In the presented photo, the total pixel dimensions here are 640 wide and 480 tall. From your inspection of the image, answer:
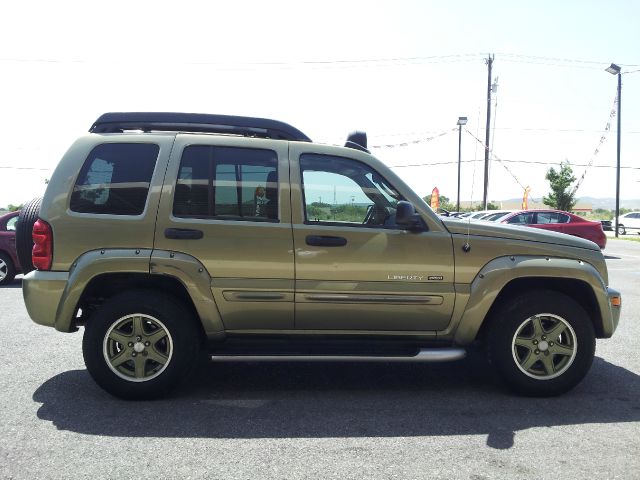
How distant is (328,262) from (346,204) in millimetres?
496

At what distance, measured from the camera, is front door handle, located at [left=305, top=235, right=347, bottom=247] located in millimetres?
4273

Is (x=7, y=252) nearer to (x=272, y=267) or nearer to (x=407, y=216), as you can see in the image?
(x=272, y=267)

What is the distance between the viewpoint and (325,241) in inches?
169

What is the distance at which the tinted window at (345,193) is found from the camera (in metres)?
4.40

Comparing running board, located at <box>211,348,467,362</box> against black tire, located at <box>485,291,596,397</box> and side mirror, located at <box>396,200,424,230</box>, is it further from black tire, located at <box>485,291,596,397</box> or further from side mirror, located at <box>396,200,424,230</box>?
side mirror, located at <box>396,200,424,230</box>

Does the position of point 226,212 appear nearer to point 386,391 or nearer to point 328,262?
point 328,262

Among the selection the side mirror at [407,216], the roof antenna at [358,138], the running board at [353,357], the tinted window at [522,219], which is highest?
the roof antenna at [358,138]

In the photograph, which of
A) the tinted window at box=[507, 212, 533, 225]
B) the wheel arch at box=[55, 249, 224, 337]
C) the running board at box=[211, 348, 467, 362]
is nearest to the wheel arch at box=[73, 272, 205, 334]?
the wheel arch at box=[55, 249, 224, 337]

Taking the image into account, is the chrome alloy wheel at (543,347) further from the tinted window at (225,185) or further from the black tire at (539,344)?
the tinted window at (225,185)

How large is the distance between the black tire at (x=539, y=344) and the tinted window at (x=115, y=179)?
2.93 metres

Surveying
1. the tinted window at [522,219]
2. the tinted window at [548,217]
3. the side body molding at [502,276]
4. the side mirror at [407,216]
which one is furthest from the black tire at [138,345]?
the tinted window at [548,217]

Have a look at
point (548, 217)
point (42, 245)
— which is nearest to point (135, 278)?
point (42, 245)

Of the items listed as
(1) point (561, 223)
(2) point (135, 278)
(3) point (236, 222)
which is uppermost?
(3) point (236, 222)

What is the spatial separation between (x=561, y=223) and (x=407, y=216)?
606 inches
